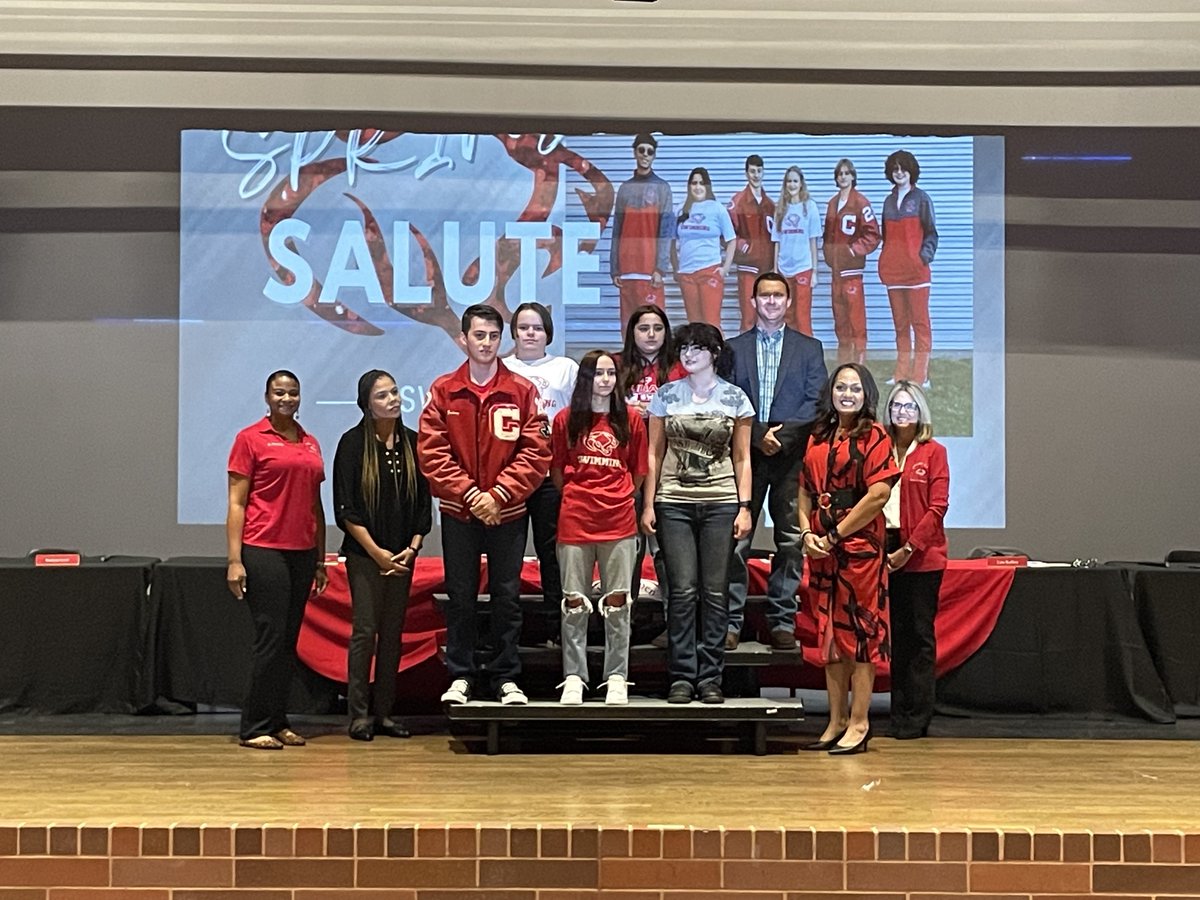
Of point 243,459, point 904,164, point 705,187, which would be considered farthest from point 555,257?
point 243,459

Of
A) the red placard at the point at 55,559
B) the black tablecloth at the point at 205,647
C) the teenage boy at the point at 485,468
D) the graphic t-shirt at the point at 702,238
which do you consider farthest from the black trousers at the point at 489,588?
the graphic t-shirt at the point at 702,238

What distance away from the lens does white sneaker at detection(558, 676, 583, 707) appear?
457 centimetres

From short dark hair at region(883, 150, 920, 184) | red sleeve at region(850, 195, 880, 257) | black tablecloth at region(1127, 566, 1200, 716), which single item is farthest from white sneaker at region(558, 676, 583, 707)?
short dark hair at region(883, 150, 920, 184)

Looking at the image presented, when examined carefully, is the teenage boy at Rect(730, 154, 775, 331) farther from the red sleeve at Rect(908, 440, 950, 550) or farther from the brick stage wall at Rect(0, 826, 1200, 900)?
the brick stage wall at Rect(0, 826, 1200, 900)

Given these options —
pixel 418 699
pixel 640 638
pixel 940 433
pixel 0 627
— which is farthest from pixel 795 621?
pixel 0 627

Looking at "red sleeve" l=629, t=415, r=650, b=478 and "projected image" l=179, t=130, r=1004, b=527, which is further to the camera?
"projected image" l=179, t=130, r=1004, b=527

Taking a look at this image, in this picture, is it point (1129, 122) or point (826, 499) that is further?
point (1129, 122)

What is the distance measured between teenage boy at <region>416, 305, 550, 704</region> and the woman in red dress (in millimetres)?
1022

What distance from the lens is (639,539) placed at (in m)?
4.98

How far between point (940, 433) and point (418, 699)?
10.4ft

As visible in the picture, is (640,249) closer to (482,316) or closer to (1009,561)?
(482,316)

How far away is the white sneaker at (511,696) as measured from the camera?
15.1 ft

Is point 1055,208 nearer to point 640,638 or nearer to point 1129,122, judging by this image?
point 1129,122

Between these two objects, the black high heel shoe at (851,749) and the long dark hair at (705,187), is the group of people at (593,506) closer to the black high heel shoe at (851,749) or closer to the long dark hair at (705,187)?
the black high heel shoe at (851,749)
